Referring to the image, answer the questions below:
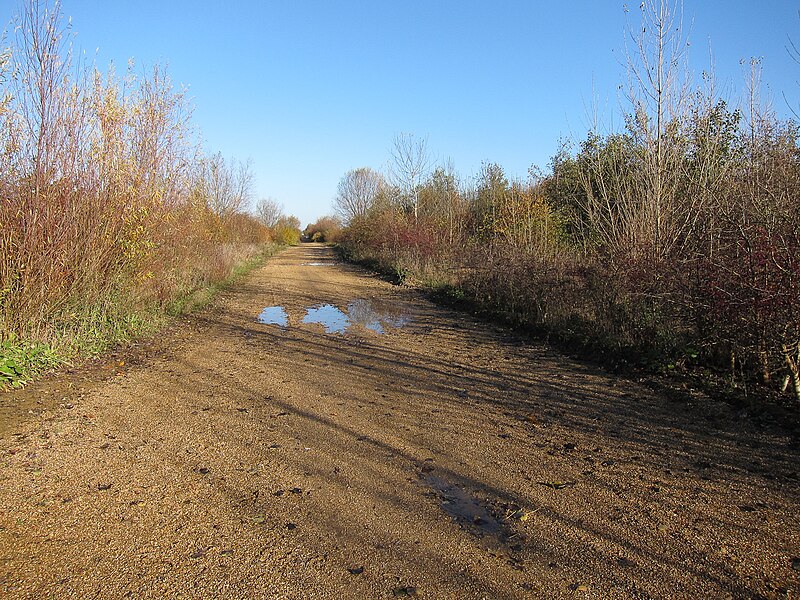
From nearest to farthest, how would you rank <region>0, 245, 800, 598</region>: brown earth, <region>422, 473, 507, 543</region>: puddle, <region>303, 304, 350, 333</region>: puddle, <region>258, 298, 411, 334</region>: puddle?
<region>0, 245, 800, 598</region>: brown earth, <region>422, 473, 507, 543</region>: puddle, <region>303, 304, 350, 333</region>: puddle, <region>258, 298, 411, 334</region>: puddle

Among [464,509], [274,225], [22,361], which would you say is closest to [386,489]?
[464,509]

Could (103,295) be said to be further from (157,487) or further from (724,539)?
(724,539)

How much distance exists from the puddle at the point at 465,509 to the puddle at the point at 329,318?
7.64 metres

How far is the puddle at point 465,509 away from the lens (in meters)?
3.77

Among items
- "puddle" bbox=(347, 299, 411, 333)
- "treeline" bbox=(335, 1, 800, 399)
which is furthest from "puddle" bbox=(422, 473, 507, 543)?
"puddle" bbox=(347, 299, 411, 333)

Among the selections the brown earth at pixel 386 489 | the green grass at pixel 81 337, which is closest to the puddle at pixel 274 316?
the green grass at pixel 81 337

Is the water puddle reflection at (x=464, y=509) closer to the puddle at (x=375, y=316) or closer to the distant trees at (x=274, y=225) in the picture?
the puddle at (x=375, y=316)

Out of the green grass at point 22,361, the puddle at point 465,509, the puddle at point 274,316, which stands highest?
the green grass at point 22,361

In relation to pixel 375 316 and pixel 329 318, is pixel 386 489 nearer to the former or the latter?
pixel 329 318

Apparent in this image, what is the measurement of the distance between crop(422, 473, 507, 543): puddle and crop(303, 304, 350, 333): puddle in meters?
7.64

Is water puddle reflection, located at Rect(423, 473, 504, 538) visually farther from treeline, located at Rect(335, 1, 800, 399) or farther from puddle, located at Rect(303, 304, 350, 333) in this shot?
puddle, located at Rect(303, 304, 350, 333)

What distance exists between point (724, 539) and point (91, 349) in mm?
8813

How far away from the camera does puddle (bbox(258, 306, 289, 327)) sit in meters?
13.2

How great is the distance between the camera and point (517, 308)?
43.5 feet
